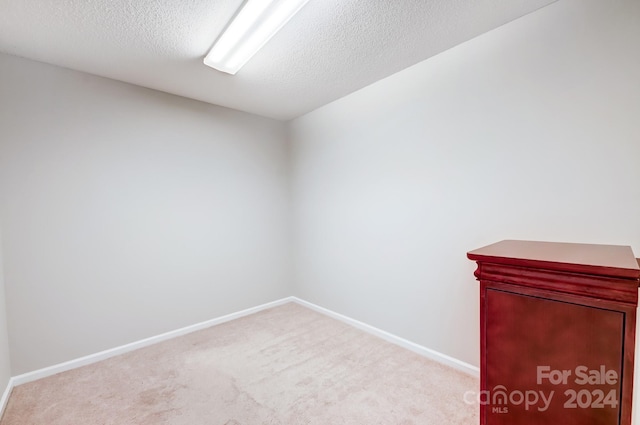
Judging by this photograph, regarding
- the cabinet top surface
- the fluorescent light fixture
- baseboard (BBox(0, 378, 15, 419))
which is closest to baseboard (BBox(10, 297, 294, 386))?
baseboard (BBox(0, 378, 15, 419))

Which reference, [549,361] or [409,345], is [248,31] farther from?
[409,345]

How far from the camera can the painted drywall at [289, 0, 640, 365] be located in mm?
1495

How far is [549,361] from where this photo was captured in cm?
98

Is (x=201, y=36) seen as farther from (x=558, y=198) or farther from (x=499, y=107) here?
(x=558, y=198)

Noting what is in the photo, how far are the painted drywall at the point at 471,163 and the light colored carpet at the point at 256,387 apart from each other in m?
0.43

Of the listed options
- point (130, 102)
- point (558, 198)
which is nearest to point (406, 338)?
point (558, 198)

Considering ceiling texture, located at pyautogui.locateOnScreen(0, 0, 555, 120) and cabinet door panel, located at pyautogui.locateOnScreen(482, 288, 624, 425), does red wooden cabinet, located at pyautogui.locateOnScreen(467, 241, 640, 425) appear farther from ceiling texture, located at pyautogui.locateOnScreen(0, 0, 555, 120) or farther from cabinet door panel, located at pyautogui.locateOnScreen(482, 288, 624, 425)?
ceiling texture, located at pyautogui.locateOnScreen(0, 0, 555, 120)

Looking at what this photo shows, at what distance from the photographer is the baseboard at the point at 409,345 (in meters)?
2.04

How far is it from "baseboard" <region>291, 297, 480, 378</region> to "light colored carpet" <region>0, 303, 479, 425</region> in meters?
0.05

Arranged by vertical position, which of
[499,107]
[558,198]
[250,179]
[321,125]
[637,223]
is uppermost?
[321,125]

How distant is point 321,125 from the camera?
323 cm

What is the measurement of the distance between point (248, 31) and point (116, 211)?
196cm

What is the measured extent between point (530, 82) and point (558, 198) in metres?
0.77

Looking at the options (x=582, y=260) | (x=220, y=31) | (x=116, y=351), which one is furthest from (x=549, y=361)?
(x=116, y=351)
